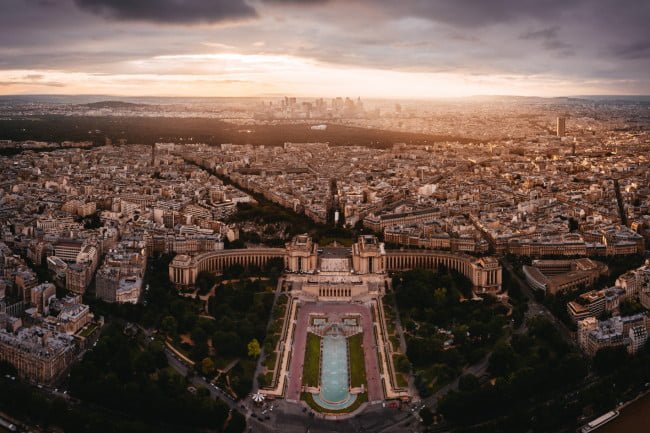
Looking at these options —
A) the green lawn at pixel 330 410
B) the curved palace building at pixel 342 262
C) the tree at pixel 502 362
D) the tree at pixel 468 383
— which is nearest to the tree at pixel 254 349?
the green lawn at pixel 330 410

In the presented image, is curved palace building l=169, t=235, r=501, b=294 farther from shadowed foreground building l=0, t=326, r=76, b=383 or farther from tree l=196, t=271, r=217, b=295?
shadowed foreground building l=0, t=326, r=76, b=383

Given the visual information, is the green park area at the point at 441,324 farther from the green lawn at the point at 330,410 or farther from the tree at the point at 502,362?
the green lawn at the point at 330,410

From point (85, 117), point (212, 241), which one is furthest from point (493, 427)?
point (85, 117)

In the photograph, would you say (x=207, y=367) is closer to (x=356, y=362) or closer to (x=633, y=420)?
(x=356, y=362)

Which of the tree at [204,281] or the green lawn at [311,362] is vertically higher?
the tree at [204,281]

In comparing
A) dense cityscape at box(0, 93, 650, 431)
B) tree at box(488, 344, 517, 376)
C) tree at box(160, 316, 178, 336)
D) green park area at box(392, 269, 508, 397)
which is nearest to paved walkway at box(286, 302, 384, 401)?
dense cityscape at box(0, 93, 650, 431)

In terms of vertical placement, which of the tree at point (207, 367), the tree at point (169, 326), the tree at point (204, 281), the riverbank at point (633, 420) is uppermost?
the tree at point (204, 281)
